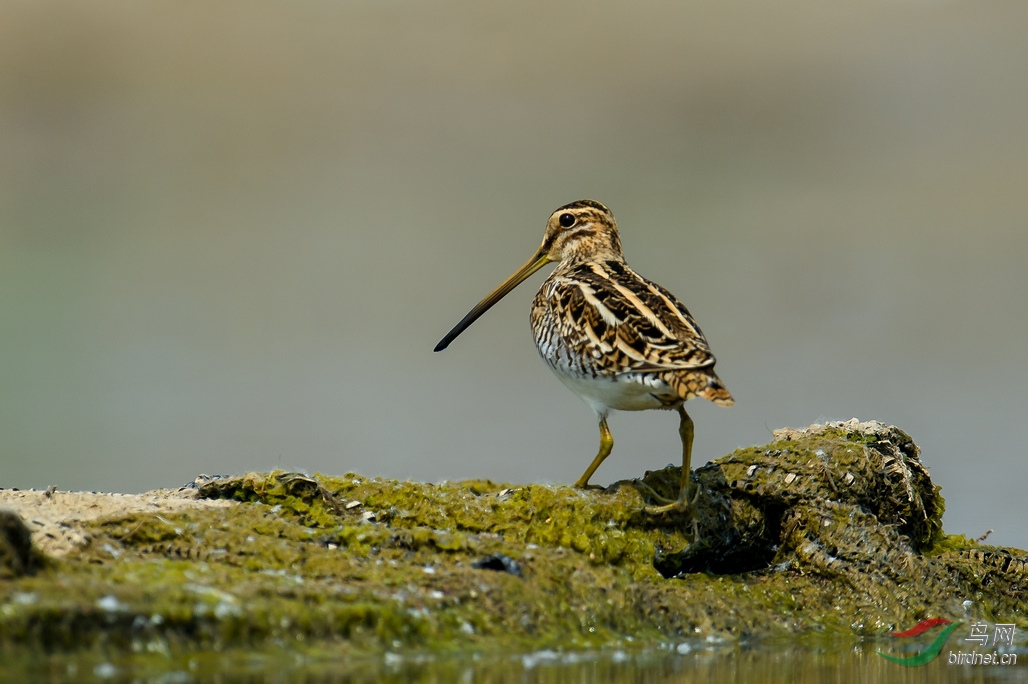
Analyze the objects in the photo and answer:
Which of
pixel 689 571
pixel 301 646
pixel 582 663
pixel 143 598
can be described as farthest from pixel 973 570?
pixel 143 598

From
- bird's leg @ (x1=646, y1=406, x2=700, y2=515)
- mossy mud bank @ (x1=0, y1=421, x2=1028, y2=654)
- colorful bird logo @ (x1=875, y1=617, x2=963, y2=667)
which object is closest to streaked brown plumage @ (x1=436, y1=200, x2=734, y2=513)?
bird's leg @ (x1=646, y1=406, x2=700, y2=515)

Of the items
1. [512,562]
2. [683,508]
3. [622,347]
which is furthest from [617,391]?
[512,562]

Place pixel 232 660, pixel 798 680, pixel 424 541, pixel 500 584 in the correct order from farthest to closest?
pixel 424 541 < pixel 500 584 < pixel 798 680 < pixel 232 660

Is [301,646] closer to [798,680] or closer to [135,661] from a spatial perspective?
[135,661]

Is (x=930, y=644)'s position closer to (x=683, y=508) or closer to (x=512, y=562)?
(x=683, y=508)

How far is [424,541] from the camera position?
537 centimetres

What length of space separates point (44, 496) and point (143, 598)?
6.00ft

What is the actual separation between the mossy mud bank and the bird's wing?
77cm

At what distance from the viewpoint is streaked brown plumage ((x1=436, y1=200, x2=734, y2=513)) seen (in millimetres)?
5879

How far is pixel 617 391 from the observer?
20.5 feet

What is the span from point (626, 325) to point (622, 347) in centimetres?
17

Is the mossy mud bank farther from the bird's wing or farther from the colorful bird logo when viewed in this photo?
the bird's wing

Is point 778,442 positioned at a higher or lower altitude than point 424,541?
higher

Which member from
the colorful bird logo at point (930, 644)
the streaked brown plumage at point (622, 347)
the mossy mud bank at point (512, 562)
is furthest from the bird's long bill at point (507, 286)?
the colorful bird logo at point (930, 644)
